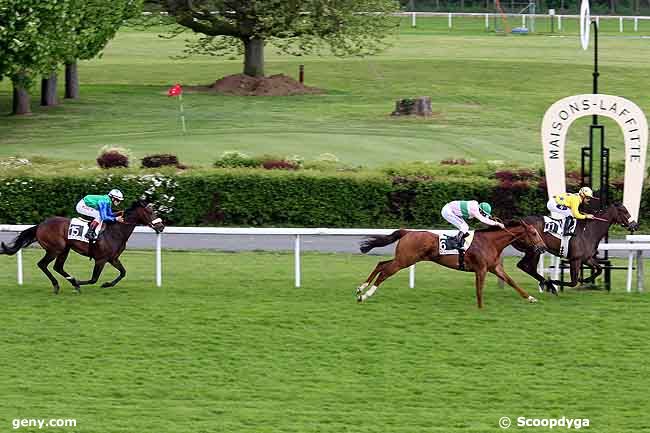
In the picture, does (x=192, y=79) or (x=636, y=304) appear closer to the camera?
(x=636, y=304)

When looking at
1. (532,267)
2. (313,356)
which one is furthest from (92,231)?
(532,267)

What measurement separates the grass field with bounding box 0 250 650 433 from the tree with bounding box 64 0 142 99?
51.9 feet

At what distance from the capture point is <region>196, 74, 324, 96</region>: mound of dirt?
3956 cm

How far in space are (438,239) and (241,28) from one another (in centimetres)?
2400

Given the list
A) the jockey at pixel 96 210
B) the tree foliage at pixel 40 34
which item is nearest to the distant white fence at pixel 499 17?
the tree foliage at pixel 40 34

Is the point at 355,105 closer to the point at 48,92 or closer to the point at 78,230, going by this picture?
the point at 48,92

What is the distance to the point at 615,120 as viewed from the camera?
57.7 ft

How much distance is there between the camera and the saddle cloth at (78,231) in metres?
16.3

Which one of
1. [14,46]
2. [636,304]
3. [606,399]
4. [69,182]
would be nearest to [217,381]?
[606,399]

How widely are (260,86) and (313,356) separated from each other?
26.5 metres

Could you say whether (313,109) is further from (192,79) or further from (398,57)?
(398,57)

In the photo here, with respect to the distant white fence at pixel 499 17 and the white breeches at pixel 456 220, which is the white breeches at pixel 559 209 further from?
the distant white fence at pixel 499 17

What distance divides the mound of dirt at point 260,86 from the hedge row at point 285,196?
16.5 metres

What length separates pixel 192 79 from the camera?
144 feet
